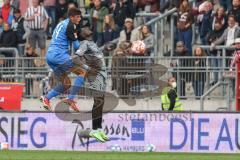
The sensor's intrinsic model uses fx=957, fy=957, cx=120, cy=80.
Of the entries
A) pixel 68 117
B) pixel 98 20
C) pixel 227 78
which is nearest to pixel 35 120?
pixel 68 117

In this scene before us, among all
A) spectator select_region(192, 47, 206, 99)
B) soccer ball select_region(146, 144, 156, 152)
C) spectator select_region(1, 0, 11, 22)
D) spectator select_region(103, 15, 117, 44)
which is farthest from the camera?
spectator select_region(1, 0, 11, 22)

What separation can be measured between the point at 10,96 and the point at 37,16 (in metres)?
5.13

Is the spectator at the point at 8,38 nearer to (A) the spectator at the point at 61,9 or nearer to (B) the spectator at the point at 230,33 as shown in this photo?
(A) the spectator at the point at 61,9

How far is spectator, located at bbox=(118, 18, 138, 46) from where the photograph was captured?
95.6ft

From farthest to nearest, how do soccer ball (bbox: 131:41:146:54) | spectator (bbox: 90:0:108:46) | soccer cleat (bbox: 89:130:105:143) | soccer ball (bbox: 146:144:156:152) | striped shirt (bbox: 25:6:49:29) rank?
striped shirt (bbox: 25:6:49:29), spectator (bbox: 90:0:108:46), soccer ball (bbox: 131:41:146:54), soccer ball (bbox: 146:144:156:152), soccer cleat (bbox: 89:130:105:143)

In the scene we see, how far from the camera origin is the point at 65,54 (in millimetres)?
21172

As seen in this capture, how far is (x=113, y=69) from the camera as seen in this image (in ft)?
90.4

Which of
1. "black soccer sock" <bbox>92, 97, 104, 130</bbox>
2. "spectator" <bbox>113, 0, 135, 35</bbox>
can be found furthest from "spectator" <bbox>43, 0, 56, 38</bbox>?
"black soccer sock" <bbox>92, 97, 104, 130</bbox>

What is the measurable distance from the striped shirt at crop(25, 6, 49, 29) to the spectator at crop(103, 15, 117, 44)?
6.92 ft

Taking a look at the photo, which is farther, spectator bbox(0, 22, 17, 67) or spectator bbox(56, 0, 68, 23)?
spectator bbox(56, 0, 68, 23)

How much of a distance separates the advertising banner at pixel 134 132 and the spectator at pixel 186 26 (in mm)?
5674

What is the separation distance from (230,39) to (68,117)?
626 centimetres

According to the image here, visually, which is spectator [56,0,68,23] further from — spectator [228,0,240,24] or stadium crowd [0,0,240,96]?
spectator [228,0,240,24]

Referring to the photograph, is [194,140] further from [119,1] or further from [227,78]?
[119,1]
